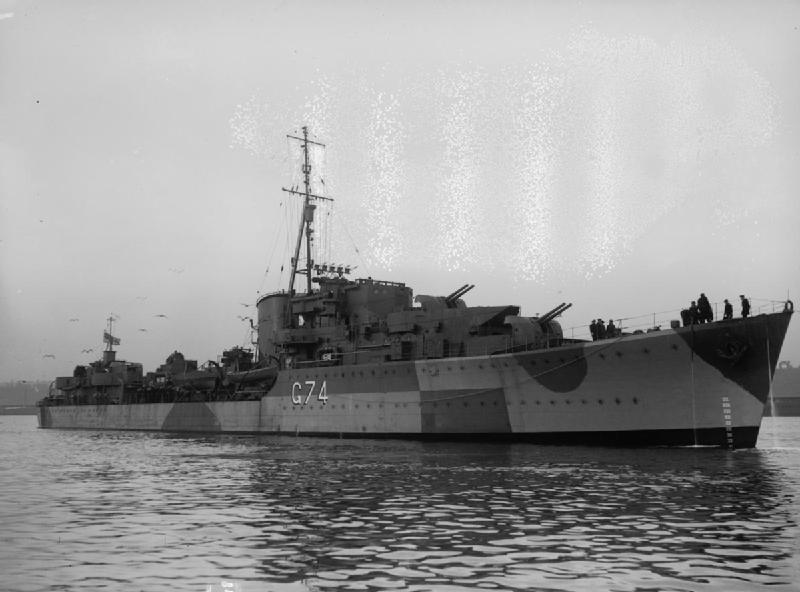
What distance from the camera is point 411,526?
11.8 meters

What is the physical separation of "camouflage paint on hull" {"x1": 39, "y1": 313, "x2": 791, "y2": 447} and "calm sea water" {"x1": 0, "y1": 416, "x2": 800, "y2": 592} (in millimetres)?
3704

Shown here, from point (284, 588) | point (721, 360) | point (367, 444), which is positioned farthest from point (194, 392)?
point (284, 588)

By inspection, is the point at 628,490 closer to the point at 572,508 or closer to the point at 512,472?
the point at 572,508

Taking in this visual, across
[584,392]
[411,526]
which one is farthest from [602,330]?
[411,526]

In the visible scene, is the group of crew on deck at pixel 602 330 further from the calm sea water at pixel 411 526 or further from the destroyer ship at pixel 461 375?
the calm sea water at pixel 411 526

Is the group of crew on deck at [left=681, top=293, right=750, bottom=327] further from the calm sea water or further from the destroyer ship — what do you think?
the calm sea water

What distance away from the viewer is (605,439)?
27281mm

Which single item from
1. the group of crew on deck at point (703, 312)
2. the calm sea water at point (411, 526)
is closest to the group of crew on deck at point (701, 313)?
the group of crew on deck at point (703, 312)

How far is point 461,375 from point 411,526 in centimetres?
1924

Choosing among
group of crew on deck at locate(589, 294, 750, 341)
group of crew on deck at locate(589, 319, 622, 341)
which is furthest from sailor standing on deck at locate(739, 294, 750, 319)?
group of crew on deck at locate(589, 319, 622, 341)

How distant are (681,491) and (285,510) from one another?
297 inches

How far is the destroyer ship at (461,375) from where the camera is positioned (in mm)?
25641

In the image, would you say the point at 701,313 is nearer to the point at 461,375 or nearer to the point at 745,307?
the point at 745,307

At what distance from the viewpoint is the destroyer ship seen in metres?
25.6
